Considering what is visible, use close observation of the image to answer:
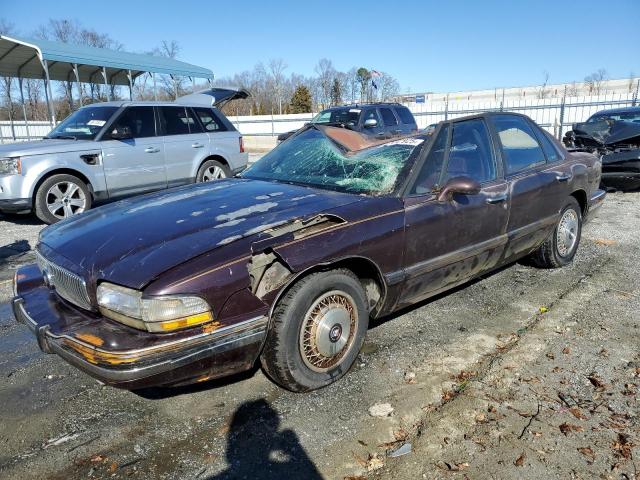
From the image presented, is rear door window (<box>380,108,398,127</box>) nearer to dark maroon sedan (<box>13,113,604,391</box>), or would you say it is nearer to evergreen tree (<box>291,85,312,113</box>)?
dark maroon sedan (<box>13,113,604,391</box>)

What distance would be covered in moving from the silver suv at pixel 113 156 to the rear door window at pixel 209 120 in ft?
0.06

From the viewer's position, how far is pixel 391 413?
8.61ft

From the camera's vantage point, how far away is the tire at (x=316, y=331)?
2594 mm

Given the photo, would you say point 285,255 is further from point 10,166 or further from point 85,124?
point 85,124

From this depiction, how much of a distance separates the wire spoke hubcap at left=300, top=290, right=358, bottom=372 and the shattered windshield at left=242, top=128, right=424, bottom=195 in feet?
2.70

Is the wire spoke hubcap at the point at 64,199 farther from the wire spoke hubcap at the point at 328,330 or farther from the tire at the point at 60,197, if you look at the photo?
the wire spoke hubcap at the point at 328,330

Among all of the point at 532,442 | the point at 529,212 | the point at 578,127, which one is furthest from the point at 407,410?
the point at 578,127

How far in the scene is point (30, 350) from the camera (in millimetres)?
3473

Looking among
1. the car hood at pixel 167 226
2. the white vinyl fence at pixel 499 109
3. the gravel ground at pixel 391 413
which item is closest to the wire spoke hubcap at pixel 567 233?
the gravel ground at pixel 391 413

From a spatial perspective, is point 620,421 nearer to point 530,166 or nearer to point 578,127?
point 530,166

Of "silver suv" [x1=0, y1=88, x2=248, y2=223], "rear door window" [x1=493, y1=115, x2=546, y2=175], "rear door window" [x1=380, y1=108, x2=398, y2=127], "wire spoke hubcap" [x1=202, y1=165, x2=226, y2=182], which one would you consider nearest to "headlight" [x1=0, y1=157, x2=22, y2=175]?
"silver suv" [x1=0, y1=88, x2=248, y2=223]

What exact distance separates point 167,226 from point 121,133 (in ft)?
17.5

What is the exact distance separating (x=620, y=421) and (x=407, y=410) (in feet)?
3.59

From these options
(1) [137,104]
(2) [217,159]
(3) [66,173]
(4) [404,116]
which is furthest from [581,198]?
(4) [404,116]
